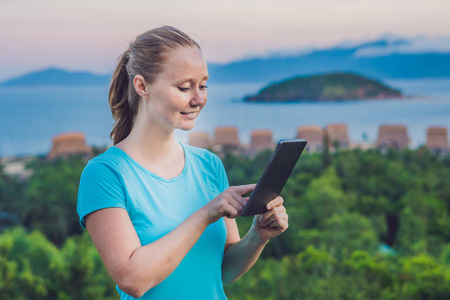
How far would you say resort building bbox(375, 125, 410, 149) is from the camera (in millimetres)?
43188

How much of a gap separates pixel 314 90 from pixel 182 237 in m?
57.4

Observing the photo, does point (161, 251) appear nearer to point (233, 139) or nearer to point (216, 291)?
point (216, 291)

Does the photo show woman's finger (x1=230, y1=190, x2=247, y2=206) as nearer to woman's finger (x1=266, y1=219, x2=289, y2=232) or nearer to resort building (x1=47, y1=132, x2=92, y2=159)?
woman's finger (x1=266, y1=219, x2=289, y2=232)

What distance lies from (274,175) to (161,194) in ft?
1.02

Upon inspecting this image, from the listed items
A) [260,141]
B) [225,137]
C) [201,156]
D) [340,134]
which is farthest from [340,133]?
[201,156]

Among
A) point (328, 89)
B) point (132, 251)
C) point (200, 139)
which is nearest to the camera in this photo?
point (132, 251)

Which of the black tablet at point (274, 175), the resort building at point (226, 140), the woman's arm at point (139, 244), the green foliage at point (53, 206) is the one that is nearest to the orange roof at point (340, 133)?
the resort building at point (226, 140)

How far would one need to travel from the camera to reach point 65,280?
60.4ft

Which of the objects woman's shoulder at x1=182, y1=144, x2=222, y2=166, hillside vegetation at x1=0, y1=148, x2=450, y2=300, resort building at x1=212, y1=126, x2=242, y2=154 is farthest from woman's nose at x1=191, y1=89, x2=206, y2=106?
resort building at x1=212, y1=126, x2=242, y2=154

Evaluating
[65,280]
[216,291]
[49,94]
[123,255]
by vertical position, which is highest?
[123,255]

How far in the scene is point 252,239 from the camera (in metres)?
1.58

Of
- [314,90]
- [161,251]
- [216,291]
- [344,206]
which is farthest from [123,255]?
[314,90]

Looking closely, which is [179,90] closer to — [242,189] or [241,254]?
[242,189]

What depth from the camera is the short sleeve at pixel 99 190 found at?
1297mm
